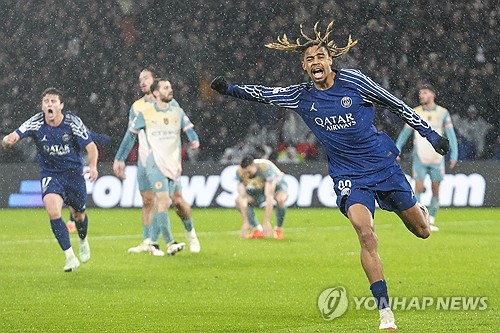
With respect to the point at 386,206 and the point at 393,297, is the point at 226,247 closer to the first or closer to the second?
the point at 393,297

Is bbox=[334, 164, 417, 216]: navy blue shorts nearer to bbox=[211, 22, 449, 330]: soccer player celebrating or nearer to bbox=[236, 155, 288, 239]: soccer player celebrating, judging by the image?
bbox=[211, 22, 449, 330]: soccer player celebrating

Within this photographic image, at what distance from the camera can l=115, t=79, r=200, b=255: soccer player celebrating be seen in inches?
543

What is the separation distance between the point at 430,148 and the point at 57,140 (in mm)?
7197

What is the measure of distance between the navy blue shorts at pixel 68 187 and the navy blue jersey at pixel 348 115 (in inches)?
169

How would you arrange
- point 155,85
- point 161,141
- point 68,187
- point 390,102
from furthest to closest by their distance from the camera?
1. point 161,141
2. point 155,85
3. point 68,187
4. point 390,102

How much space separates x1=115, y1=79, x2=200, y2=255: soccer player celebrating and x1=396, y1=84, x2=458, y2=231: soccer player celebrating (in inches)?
176

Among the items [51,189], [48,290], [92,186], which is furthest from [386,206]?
[92,186]

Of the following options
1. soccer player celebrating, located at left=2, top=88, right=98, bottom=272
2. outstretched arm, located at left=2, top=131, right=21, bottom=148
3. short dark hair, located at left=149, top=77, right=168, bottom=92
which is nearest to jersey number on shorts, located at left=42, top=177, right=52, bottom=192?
soccer player celebrating, located at left=2, top=88, right=98, bottom=272

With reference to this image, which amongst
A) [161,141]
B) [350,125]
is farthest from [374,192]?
[161,141]

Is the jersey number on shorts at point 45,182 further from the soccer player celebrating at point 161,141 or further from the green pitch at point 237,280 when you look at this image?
the soccer player celebrating at point 161,141

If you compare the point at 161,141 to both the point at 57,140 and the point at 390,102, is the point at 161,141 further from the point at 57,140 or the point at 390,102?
the point at 390,102

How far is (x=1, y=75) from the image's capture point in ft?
83.4

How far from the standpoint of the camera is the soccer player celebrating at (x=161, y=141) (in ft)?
45.2

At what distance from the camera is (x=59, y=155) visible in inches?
485
